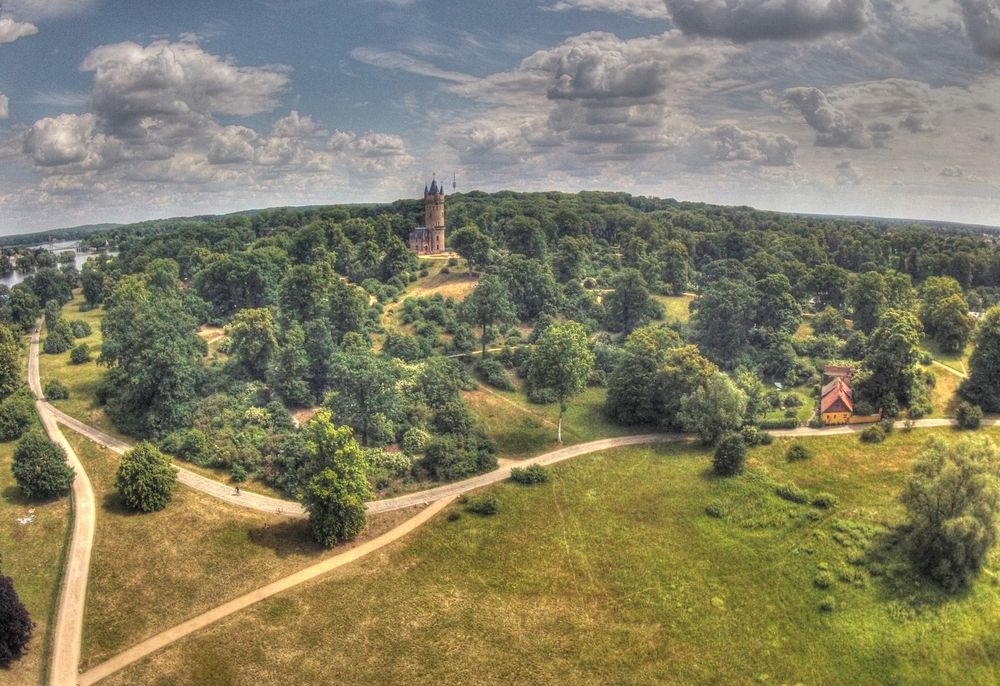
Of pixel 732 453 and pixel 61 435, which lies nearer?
pixel 732 453

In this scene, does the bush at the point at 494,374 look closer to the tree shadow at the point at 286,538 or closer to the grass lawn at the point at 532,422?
the grass lawn at the point at 532,422

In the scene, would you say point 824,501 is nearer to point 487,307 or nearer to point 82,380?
point 487,307

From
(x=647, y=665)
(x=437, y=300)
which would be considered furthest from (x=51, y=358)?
(x=647, y=665)

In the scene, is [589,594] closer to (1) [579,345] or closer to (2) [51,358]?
(1) [579,345]

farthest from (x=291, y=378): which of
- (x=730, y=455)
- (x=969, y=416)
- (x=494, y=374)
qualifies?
(x=969, y=416)

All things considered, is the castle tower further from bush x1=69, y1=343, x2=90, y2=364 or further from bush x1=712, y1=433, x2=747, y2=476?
bush x1=712, y1=433, x2=747, y2=476

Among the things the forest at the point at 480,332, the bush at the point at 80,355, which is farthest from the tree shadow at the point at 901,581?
the bush at the point at 80,355

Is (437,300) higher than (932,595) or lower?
higher

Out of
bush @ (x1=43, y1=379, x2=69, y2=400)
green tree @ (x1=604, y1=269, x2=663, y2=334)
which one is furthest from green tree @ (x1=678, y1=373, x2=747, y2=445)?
bush @ (x1=43, y1=379, x2=69, y2=400)
